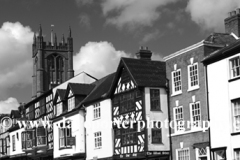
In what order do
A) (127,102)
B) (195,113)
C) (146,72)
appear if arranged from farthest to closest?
(127,102) → (146,72) → (195,113)

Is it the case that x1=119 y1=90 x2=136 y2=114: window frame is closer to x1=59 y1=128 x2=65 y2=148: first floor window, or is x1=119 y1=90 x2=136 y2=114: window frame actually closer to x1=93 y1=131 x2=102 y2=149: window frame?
x1=93 y1=131 x2=102 y2=149: window frame

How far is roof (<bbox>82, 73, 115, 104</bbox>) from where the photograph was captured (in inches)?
1602

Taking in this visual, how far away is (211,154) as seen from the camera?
29.8 m

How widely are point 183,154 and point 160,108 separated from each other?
4.09m

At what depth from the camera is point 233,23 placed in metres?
34.7

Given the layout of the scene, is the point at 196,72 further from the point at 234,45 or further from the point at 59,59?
the point at 59,59

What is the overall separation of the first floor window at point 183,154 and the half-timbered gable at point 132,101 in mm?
2209

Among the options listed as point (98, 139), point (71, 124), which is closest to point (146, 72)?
point (98, 139)

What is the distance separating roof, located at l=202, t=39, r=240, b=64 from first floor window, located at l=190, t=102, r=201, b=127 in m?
3.05

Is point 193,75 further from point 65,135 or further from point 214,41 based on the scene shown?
point 65,135

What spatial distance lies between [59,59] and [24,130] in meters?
65.1

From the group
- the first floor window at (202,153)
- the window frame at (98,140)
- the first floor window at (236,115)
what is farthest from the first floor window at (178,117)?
the window frame at (98,140)

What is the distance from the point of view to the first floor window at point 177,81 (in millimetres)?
33531

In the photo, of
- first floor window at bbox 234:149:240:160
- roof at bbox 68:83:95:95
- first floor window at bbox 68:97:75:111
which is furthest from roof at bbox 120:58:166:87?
first floor window at bbox 68:97:75:111
